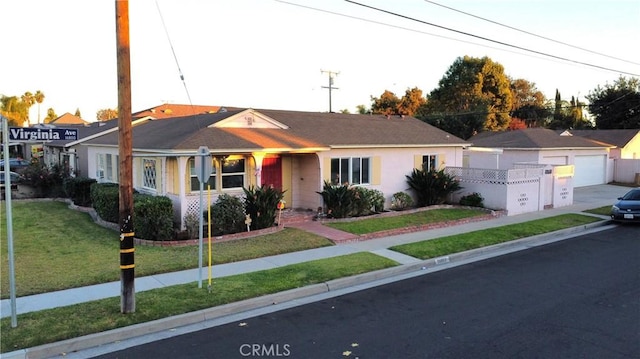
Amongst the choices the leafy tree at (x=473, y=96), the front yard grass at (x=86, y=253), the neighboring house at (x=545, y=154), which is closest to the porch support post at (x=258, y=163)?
the front yard grass at (x=86, y=253)

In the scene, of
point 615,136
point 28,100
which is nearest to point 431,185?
point 615,136

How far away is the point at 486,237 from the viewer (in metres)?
14.2

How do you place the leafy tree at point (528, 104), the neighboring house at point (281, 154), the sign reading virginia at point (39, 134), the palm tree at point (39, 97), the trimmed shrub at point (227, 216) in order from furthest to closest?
the palm tree at point (39, 97)
the leafy tree at point (528, 104)
the neighboring house at point (281, 154)
the trimmed shrub at point (227, 216)
the sign reading virginia at point (39, 134)

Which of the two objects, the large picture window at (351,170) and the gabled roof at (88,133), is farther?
the gabled roof at (88,133)

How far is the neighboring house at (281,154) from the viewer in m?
15.0

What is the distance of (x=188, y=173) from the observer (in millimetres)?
14891

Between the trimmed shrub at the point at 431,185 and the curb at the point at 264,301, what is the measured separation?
5.97 m

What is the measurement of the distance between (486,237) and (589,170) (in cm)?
2230

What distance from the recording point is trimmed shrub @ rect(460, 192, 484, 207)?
19.8 m

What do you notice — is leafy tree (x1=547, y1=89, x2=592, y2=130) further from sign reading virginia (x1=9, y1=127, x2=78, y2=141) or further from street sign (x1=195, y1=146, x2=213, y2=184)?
sign reading virginia (x1=9, y1=127, x2=78, y2=141)

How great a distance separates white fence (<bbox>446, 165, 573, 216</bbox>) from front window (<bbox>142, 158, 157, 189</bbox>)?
1295 centimetres

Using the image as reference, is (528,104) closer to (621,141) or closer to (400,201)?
(621,141)

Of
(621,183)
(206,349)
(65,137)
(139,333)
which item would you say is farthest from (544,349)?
(621,183)

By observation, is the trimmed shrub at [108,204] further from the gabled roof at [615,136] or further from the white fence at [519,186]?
the gabled roof at [615,136]
